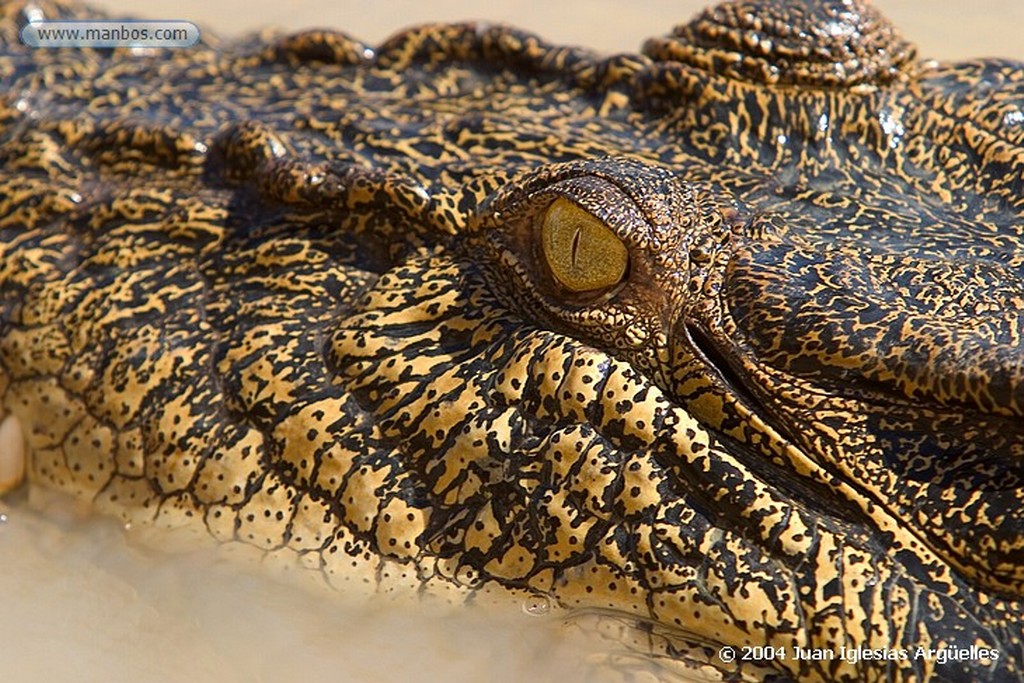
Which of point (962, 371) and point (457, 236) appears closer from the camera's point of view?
point (962, 371)

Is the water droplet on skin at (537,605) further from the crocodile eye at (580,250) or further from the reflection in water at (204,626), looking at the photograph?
the crocodile eye at (580,250)

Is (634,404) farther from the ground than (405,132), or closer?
→ closer

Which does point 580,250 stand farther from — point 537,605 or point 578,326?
point 537,605

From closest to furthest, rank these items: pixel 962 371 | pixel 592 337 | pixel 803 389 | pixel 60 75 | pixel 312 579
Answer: pixel 962 371 < pixel 803 389 < pixel 592 337 < pixel 312 579 < pixel 60 75

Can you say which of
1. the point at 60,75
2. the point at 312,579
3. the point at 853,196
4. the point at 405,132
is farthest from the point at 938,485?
the point at 60,75

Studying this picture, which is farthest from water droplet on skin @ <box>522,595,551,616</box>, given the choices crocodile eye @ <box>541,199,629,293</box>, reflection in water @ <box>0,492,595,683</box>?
crocodile eye @ <box>541,199,629,293</box>

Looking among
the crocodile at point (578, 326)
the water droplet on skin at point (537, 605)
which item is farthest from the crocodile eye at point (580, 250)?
the water droplet on skin at point (537, 605)

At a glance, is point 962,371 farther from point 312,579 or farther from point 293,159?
point 293,159
